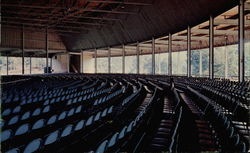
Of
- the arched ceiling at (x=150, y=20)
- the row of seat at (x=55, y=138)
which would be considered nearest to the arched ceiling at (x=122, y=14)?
the arched ceiling at (x=150, y=20)

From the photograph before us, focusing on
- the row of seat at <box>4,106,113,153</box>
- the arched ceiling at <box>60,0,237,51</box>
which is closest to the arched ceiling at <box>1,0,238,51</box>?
the arched ceiling at <box>60,0,237,51</box>

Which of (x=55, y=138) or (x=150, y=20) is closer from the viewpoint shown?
(x=55, y=138)

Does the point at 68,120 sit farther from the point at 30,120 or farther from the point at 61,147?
the point at 61,147

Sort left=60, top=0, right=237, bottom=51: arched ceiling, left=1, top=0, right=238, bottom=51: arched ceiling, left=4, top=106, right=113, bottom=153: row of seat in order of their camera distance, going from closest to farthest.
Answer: left=4, top=106, right=113, bottom=153: row of seat
left=60, top=0, right=237, bottom=51: arched ceiling
left=1, top=0, right=238, bottom=51: arched ceiling

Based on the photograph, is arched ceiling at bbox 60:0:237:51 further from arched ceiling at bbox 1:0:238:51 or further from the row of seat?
the row of seat

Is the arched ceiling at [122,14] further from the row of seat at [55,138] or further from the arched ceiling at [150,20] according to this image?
the row of seat at [55,138]

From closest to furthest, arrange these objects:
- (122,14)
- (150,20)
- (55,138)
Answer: (55,138) < (150,20) < (122,14)

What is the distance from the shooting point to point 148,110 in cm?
543

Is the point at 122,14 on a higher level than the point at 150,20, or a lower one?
higher

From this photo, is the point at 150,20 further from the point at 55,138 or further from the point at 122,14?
the point at 55,138

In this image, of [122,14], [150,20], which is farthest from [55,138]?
[122,14]

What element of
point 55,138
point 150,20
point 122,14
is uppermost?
point 122,14

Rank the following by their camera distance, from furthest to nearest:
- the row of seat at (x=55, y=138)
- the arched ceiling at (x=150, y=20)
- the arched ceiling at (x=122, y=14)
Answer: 1. the arched ceiling at (x=122, y=14)
2. the arched ceiling at (x=150, y=20)
3. the row of seat at (x=55, y=138)

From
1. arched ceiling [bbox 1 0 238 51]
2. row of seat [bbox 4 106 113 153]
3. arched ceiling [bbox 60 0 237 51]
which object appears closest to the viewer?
row of seat [bbox 4 106 113 153]
